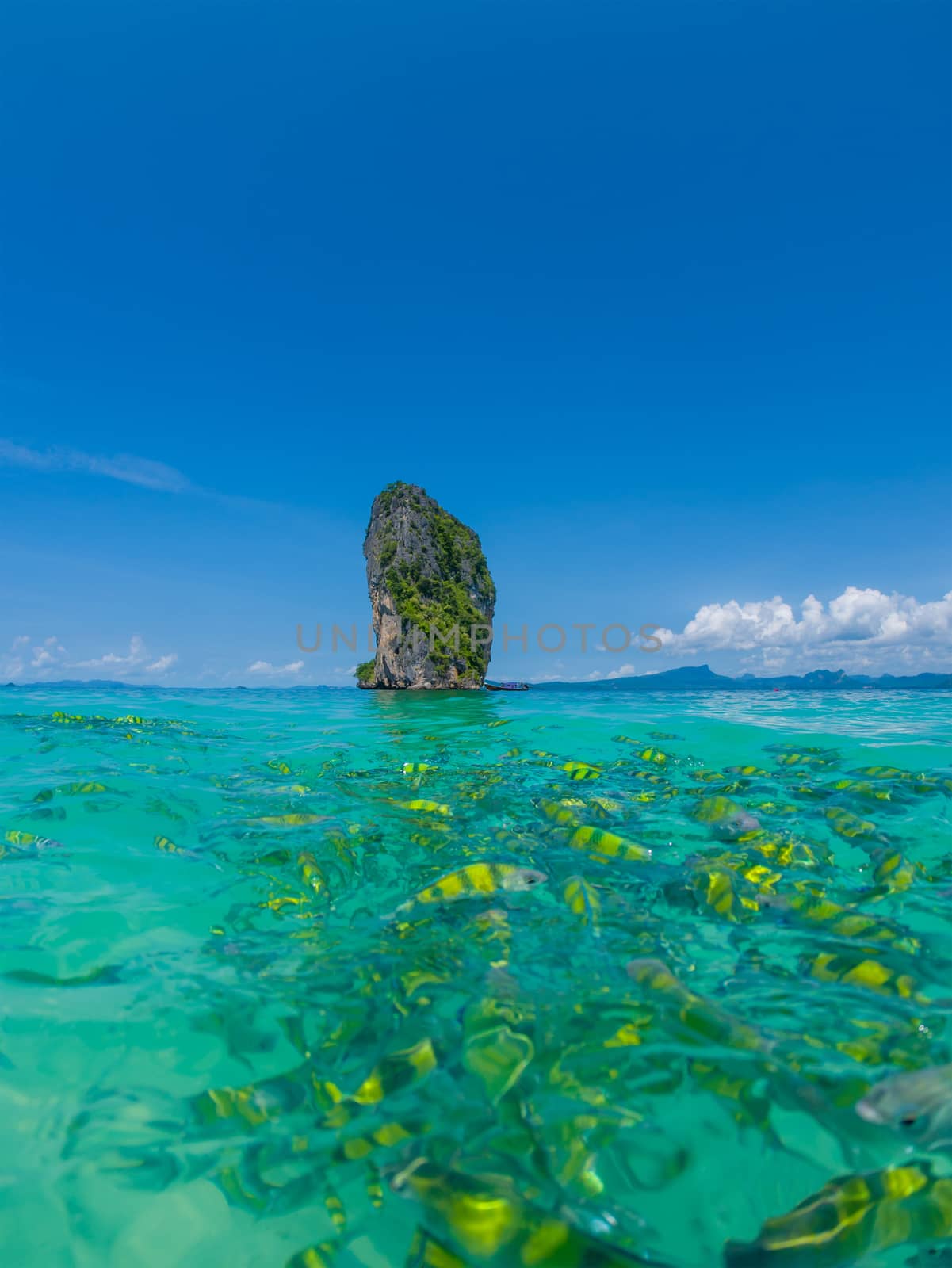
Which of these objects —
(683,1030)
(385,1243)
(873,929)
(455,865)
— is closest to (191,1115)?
(385,1243)

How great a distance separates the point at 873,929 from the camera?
379 centimetres

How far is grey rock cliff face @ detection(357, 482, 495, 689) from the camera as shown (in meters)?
79.9

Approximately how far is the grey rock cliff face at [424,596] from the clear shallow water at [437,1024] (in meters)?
72.8

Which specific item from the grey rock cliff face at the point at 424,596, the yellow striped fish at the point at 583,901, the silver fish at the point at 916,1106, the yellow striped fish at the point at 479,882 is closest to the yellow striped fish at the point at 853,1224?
the silver fish at the point at 916,1106

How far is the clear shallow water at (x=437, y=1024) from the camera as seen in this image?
6.59 ft

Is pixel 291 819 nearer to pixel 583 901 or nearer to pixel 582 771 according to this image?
pixel 583 901

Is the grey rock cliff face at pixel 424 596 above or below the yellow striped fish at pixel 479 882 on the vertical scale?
above

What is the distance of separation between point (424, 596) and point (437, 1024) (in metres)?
82.6

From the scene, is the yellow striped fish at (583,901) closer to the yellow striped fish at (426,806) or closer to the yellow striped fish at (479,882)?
the yellow striped fish at (479,882)

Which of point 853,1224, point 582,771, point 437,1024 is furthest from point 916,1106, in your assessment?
point 582,771

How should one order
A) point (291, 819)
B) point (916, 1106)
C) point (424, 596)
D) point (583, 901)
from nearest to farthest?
point (916, 1106) < point (583, 901) < point (291, 819) < point (424, 596)

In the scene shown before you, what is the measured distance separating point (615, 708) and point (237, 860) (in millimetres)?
20279

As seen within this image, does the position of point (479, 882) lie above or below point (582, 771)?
above

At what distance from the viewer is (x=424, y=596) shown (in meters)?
84.8
